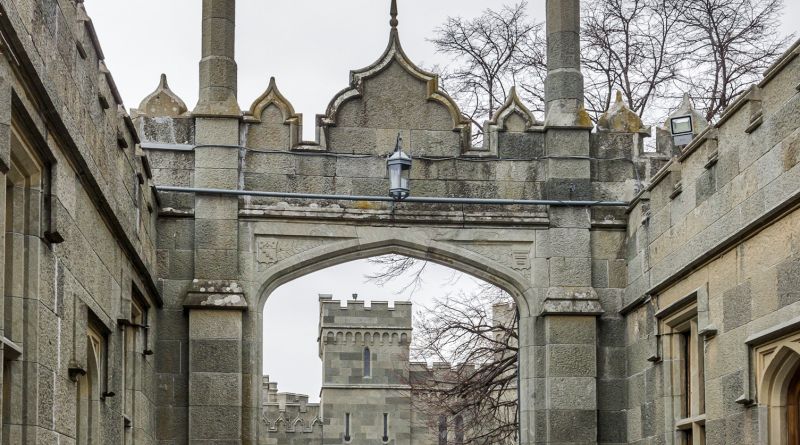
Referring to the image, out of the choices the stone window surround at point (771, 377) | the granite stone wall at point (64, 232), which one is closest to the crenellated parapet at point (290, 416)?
the granite stone wall at point (64, 232)

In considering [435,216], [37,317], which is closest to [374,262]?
[435,216]

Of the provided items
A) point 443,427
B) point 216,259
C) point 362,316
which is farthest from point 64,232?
point 362,316

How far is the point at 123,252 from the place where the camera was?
34.7ft

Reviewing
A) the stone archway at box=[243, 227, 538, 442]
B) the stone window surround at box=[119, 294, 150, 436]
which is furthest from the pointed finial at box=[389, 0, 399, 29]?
the stone window surround at box=[119, 294, 150, 436]

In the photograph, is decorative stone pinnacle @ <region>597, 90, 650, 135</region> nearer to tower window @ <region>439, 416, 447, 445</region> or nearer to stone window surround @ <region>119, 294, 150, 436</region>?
stone window surround @ <region>119, 294, 150, 436</region>

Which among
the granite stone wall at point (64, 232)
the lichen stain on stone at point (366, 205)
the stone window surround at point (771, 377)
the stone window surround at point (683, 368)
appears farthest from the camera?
the lichen stain on stone at point (366, 205)

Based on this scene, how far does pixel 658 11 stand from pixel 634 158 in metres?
7.41

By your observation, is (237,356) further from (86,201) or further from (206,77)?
(86,201)

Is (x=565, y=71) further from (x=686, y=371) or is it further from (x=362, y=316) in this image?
(x=362, y=316)

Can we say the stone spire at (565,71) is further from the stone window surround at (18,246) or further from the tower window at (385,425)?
the tower window at (385,425)

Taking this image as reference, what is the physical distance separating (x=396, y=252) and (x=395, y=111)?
1.26 meters

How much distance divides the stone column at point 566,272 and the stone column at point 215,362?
2.60 metres

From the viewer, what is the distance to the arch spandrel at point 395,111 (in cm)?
1312

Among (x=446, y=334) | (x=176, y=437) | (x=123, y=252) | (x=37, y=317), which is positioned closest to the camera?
(x=37, y=317)
